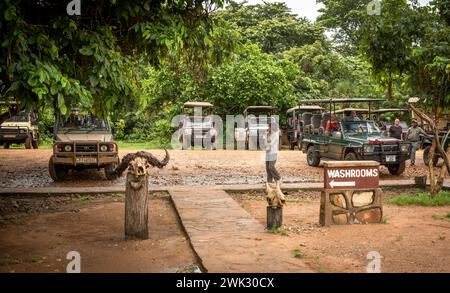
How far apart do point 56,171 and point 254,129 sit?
1367 cm

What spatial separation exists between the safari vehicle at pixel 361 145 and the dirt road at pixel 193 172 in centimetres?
69

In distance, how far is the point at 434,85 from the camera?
1148 centimetres

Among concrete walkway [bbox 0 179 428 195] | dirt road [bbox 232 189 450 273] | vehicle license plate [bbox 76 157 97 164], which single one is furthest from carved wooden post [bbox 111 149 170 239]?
vehicle license plate [bbox 76 157 97 164]

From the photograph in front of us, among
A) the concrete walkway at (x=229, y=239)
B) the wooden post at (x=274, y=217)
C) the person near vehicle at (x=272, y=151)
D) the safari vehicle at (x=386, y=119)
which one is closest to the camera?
the concrete walkway at (x=229, y=239)

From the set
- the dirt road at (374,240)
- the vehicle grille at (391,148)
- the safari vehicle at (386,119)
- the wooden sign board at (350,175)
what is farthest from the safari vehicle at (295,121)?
the wooden sign board at (350,175)

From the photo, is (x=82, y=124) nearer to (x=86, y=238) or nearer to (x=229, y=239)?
(x=86, y=238)

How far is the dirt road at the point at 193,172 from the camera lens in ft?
46.5

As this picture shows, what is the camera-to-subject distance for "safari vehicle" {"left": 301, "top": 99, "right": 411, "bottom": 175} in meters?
14.4

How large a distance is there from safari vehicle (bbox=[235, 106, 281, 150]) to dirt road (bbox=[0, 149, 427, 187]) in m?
4.13

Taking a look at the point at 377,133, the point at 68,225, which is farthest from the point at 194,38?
the point at 377,133

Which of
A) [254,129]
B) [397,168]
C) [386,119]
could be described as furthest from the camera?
[386,119]

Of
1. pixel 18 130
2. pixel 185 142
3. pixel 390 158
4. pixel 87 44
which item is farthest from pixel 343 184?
pixel 18 130

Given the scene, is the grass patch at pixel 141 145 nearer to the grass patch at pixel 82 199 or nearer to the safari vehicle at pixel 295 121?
the safari vehicle at pixel 295 121

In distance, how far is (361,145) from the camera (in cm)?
1437
